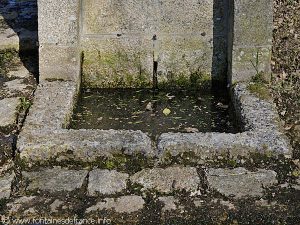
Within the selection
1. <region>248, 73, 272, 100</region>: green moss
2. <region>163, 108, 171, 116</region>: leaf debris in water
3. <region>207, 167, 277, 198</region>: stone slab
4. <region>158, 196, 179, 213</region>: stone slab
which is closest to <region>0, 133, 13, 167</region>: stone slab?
<region>158, 196, 179, 213</region>: stone slab

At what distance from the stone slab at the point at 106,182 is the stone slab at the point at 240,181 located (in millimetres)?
604

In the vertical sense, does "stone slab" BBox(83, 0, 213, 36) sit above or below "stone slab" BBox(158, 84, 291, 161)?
above

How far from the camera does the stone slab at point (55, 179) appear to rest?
403 cm

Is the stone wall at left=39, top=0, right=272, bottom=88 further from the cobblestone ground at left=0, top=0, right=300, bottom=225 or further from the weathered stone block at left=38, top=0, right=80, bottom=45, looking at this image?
the cobblestone ground at left=0, top=0, right=300, bottom=225

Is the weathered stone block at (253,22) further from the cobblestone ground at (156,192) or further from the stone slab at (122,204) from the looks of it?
the stone slab at (122,204)

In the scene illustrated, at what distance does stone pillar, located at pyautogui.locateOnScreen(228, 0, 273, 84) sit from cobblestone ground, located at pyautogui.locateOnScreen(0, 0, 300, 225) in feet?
3.90

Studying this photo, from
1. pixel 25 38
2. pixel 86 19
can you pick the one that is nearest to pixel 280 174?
pixel 86 19

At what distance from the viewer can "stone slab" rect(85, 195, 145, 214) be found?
380 cm

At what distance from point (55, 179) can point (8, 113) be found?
1.14 meters

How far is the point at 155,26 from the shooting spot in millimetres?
5641

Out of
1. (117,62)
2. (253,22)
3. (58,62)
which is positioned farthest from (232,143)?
(58,62)

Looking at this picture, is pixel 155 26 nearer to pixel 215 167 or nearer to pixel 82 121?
pixel 82 121

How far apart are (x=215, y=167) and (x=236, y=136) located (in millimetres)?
327

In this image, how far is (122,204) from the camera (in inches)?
151
